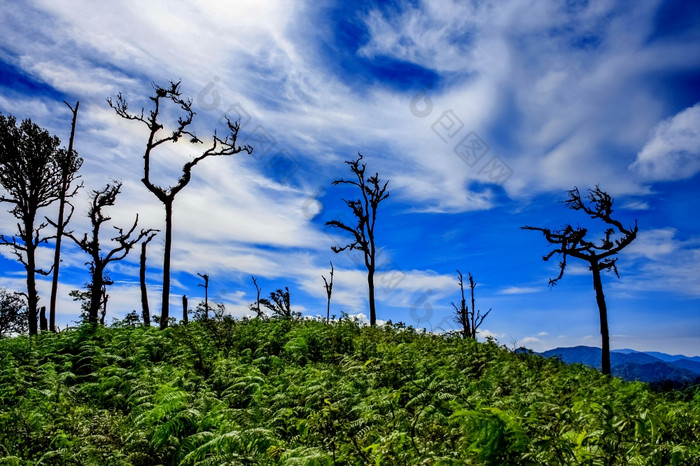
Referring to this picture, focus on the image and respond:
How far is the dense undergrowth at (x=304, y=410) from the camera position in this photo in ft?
11.3

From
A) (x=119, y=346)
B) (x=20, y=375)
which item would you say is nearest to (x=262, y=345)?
(x=119, y=346)

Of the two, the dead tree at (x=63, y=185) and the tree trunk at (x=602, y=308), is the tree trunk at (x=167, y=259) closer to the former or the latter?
the dead tree at (x=63, y=185)

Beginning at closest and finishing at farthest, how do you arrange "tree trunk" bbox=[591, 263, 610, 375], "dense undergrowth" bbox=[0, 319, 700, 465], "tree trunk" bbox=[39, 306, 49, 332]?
1. "dense undergrowth" bbox=[0, 319, 700, 465]
2. "tree trunk" bbox=[591, 263, 610, 375]
3. "tree trunk" bbox=[39, 306, 49, 332]

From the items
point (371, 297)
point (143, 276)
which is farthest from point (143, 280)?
point (371, 297)

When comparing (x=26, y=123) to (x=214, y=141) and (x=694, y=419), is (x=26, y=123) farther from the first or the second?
(x=694, y=419)

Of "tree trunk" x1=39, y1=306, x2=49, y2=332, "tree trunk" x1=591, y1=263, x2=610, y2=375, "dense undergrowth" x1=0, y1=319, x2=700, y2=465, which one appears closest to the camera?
"dense undergrowth" x1=0, y1=319, x2=700, y2=465

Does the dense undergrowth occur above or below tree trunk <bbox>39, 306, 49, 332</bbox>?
below

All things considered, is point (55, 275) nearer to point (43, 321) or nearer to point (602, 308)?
point (43, 321)

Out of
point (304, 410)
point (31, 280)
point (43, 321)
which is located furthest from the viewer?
point (43, 321)

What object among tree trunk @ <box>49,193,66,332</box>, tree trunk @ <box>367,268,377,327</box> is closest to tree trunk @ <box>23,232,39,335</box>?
tree trunk @ <box>49,193,66,332</box>

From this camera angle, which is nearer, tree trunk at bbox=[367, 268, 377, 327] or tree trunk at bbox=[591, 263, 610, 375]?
tree trunk at bbox=[591, 263, 610, 375]

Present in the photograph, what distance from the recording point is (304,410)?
6.37 m

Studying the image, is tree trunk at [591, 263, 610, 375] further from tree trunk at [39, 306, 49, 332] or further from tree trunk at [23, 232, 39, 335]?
tree trunk at [39, 306, 49, 332]

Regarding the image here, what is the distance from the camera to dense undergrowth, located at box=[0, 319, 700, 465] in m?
3.44
